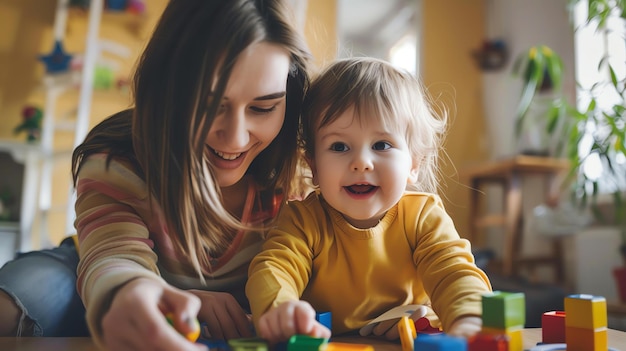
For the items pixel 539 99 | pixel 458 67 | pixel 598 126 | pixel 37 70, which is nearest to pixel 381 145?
pixel 598 126

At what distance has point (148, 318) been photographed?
450 millimetres

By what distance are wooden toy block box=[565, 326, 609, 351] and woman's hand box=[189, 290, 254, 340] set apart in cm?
36

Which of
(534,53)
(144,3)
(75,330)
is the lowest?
(75,330)

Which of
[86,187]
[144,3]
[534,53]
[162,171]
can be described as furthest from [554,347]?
[144,3]

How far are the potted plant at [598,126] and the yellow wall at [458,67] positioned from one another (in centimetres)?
79

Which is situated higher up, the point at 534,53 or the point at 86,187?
the point at 534,53

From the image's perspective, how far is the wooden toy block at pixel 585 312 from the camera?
539 mm

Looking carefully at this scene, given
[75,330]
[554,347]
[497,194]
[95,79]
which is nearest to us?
[554,347]

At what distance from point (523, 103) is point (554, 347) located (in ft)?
8.33

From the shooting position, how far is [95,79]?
332 cm

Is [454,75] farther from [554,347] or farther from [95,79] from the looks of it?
[554,347]

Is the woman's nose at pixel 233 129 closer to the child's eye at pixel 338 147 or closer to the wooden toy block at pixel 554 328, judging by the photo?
the child's eye at pixel 338 147

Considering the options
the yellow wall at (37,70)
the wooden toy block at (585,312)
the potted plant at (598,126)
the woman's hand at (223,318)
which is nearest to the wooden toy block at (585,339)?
the wooden toy block at (585,312)

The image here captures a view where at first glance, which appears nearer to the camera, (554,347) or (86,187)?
(554,347)
